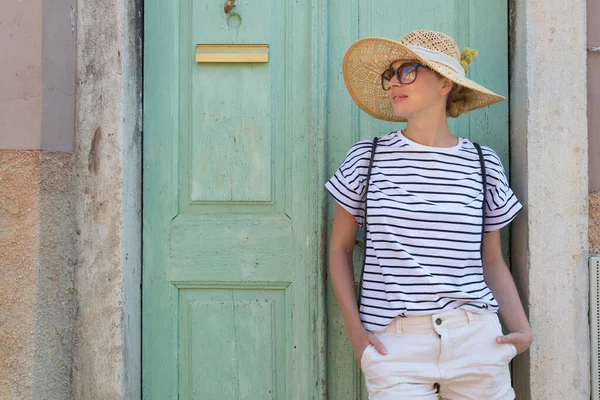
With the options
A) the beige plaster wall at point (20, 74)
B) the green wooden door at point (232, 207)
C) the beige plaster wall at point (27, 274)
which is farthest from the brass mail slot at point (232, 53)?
the beige plaster wall at point (27, 274)

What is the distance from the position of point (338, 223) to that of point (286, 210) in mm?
394

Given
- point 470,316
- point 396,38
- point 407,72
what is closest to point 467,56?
point 407,72

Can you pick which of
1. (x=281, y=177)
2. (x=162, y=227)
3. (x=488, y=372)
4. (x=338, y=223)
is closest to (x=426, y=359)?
(x=488, y=372)

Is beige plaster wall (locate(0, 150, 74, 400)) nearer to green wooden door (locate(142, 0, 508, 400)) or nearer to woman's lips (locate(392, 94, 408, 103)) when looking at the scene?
green wooden door (locate(142, 0, 508, 400))

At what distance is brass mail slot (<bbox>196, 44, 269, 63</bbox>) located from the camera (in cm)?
292

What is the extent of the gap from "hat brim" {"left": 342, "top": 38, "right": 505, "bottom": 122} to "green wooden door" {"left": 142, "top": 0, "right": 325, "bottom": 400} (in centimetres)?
32

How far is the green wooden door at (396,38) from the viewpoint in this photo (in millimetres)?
2902

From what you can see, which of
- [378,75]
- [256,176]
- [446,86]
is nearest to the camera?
[446,86]

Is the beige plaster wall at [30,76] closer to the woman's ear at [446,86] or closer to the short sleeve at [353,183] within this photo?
the short sleeve at [353,183]

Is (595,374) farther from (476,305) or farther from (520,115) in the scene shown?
(520,115)

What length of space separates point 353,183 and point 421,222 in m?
0.29

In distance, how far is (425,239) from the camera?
2.35 metres

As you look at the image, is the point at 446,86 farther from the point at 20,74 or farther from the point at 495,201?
the point at 20,74

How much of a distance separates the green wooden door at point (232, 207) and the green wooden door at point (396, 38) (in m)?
0.08
